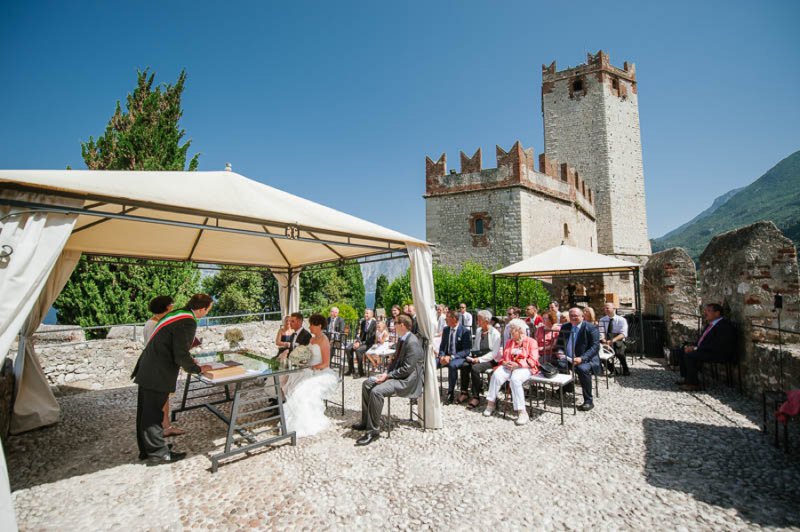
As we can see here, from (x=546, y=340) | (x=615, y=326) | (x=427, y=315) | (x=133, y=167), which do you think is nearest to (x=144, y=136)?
(x=133, y=167)

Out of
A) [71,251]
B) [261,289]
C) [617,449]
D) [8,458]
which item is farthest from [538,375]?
[261,289]

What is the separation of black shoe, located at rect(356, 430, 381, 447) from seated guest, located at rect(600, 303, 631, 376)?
5187 mm

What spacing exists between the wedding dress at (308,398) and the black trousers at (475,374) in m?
2.15

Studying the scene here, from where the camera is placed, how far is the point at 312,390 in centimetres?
476

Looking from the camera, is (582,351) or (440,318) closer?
(582,351)

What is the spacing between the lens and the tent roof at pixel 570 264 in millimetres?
8383

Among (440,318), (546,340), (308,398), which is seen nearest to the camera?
(308,398)

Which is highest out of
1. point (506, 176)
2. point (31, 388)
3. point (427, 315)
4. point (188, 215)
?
point (506, 176)

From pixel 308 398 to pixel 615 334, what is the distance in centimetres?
633

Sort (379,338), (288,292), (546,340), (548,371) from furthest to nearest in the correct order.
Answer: (288,292)
(379,338)
(546,340)
(548,371)

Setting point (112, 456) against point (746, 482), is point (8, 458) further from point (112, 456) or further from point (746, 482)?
point (746, 482)

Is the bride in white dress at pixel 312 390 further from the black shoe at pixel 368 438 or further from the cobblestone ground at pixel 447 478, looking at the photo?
the black shoe at pixel 368 438

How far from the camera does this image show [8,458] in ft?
12.9

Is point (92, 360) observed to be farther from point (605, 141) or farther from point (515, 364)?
point (605, 141)
